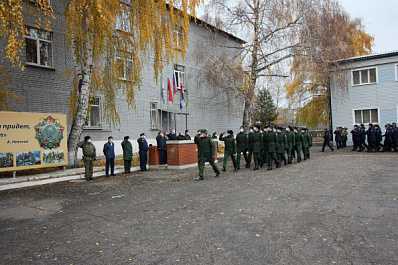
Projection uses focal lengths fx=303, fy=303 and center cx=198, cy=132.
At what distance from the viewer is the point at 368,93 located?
2486 cm

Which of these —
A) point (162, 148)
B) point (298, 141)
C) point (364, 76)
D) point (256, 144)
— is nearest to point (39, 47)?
point (162, 148)

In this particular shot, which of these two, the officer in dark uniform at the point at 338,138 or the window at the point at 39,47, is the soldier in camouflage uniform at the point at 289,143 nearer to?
the officer in dark uniform at the point at 338,138

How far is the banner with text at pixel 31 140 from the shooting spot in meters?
11.6

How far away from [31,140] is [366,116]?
80.2 ft

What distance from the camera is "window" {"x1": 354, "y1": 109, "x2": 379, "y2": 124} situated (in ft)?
80.9

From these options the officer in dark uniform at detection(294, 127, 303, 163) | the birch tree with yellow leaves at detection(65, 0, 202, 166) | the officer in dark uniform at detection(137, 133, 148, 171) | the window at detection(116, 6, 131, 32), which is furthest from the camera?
the officer in dark uniform at detection(294, 127, 303, 163)

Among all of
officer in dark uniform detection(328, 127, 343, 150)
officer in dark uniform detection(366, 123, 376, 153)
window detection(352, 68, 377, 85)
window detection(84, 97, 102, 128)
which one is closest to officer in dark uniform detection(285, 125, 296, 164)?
officer in dark uniform detection(366, 123, 376, 153)

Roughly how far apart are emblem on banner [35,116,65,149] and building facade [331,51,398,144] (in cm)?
2116

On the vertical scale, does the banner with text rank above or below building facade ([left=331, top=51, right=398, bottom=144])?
below

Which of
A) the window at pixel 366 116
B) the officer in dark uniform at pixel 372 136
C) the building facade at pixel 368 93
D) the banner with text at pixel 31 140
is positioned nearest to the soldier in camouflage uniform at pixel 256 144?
the banner with text at pixel 31 140

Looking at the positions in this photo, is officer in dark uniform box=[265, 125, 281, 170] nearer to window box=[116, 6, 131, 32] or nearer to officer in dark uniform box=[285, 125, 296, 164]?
officer in dark uniform box=[285, 125, 296, 164]

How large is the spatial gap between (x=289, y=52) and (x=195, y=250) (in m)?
19.6

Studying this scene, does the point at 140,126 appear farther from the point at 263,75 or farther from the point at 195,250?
the point at 195,250

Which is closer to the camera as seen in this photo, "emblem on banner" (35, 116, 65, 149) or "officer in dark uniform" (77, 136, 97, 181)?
"officer in dark uniform" (77, 136, 97, 181)
